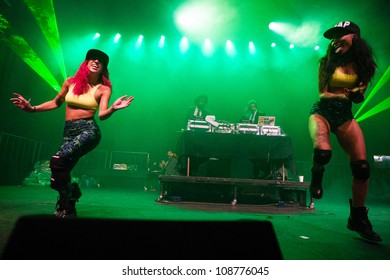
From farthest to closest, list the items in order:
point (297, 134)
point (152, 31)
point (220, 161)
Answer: point (297, 134)
point (152, 31)
point (220, 161)

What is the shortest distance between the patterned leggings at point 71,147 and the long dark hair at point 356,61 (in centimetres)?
262

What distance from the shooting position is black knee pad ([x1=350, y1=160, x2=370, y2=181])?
2.26 m

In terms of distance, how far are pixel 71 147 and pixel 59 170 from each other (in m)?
0.28

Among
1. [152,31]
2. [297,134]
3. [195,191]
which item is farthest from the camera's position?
[297,134]

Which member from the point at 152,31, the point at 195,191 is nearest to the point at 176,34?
the point at 152,31

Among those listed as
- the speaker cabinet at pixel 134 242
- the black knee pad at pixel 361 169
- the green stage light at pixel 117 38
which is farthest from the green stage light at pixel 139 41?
the black knee pad at pixel 361 169

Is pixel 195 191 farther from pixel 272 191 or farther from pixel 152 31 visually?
pixel 152 31

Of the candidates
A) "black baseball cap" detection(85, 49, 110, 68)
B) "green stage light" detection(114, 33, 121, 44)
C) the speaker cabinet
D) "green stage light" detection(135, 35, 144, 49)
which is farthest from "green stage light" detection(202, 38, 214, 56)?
the speaker cabinet

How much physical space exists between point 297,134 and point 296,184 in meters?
7.84

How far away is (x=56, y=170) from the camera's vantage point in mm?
2494

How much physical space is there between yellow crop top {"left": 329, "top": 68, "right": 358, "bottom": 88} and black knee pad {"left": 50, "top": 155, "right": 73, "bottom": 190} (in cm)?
297

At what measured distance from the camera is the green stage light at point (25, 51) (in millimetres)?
6511

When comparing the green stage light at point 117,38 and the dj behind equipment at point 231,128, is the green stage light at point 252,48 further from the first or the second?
the dj behind equipment at point 231,128
